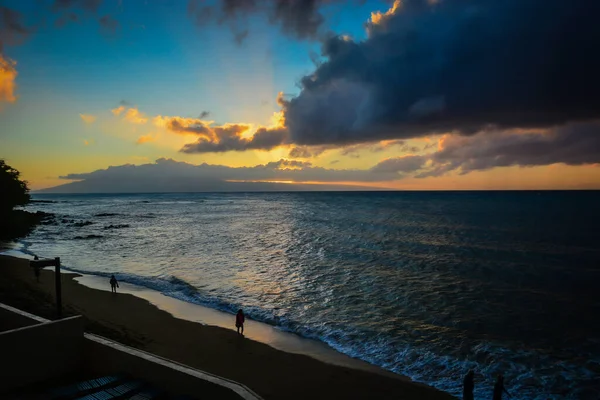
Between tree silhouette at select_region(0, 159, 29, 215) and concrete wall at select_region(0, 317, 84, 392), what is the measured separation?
38.7 metres

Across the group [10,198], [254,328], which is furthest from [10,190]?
[254,328]

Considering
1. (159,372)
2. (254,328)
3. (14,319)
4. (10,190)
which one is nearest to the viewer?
(159,372)

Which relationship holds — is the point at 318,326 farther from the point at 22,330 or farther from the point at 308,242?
the point at 308,242

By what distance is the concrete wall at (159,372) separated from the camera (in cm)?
684

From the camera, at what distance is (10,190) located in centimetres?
3812

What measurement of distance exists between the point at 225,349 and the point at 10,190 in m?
37.5

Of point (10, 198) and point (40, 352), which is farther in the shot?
point (10, 198)

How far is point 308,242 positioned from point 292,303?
2366 centimetres

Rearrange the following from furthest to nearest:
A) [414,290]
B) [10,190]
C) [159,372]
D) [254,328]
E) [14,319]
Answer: [10,190]
[414,290]
[254,328]
[14,319]
[159,372]

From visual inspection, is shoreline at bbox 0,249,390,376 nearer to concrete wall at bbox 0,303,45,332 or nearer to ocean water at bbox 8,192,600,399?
ocean water at bbox 8,192,600,399

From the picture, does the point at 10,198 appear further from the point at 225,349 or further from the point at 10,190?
the point at 225,349

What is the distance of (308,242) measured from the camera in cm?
4472

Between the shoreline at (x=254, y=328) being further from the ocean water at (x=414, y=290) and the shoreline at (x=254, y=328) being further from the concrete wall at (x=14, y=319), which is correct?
the concrete wall at (x=14, y=319)

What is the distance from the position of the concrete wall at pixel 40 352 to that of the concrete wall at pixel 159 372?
1.12 feet
